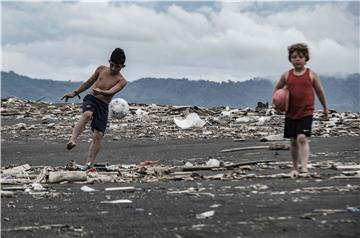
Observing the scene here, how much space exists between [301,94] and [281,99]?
25cm

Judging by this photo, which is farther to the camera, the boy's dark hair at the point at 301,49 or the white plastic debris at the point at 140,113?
the white plastic debris at the point at 140,113

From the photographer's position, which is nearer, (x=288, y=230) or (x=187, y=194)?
(x=288, y=230)

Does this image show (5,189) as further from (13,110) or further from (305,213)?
(13,110)

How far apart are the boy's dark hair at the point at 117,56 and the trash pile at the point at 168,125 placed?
6108mm

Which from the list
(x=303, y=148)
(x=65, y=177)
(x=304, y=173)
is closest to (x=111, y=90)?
(x=65, y=177)

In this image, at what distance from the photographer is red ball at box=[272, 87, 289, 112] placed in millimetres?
7555

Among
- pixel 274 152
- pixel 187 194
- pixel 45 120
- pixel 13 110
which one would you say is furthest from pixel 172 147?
pixel 13 110

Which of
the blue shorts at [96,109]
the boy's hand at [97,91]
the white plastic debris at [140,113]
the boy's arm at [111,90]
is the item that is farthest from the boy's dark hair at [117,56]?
the white plastic debris at [140,113]

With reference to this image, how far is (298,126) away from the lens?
767cm

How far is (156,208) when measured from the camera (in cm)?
566

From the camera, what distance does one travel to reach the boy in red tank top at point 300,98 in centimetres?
757

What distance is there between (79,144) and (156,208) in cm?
907

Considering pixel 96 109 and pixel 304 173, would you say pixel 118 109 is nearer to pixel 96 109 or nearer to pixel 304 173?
pixel 96 109

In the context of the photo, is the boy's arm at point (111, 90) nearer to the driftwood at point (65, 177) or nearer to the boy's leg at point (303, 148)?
the driftwood at point (65, 177)
